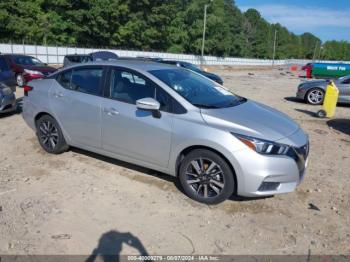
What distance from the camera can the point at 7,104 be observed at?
938 cm

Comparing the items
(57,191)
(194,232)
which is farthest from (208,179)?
(57,191)

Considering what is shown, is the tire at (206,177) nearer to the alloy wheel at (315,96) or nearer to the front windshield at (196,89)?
the front windshield at (196,89)

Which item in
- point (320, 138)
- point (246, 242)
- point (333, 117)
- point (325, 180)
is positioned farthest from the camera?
point (333, 117)

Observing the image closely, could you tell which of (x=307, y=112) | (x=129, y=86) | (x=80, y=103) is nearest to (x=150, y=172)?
(x=129, y=86)

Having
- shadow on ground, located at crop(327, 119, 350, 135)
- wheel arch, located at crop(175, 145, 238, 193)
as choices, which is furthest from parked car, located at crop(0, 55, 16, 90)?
shadow on ground, located at crop(327, 119, 350, 135)

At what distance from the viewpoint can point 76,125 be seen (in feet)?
19.1

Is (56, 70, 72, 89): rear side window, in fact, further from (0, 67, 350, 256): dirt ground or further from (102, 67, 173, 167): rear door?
(0, 67, 350, 256): dirt ground

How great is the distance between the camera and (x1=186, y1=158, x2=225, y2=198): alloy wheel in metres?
4.57

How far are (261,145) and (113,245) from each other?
1990mm

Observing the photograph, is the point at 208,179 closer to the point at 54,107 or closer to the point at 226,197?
the point at 226,197

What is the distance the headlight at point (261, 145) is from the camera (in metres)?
4.33

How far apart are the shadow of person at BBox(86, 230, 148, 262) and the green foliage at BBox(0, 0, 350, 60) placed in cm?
3970

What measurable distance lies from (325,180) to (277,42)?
4618 inches

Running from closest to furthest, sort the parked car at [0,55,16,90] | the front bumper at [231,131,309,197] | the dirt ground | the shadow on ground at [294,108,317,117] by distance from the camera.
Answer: the dirt ground
the front bumper at [231,131,309,197]
the parked car at [0,55,16,90]
the shadow on ground at [294,108,317,117]
